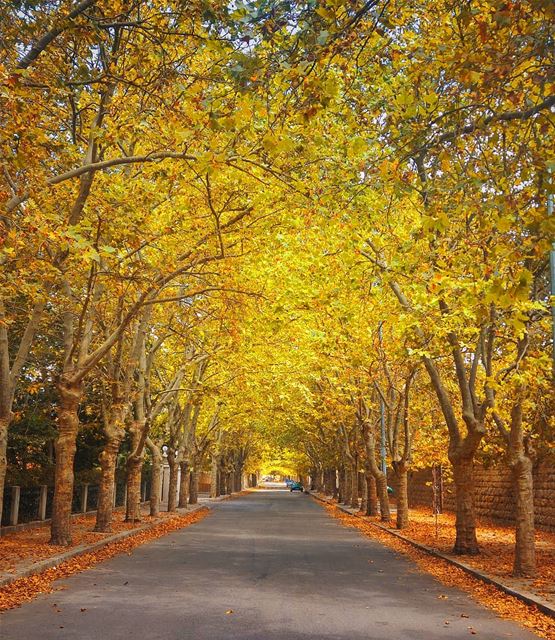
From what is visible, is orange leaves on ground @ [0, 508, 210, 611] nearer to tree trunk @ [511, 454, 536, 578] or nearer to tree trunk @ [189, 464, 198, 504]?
tree trunk @ [511, 454, 536, 578]

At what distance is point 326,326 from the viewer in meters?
22.7

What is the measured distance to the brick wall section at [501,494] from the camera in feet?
80.0

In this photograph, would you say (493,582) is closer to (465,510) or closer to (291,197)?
(465,510)

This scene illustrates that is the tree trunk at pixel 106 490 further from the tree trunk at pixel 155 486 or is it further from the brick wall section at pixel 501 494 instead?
the brick wall section at pixel 501 494

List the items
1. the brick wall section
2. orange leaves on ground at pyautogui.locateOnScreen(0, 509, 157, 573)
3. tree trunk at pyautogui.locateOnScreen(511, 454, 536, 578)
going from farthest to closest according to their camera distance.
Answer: the brick wall section < orange leaves on ground at pyautogui.locateOnScreen(0, 509, 157, 573) < tree trunk at pyautogui.locateOnScreen(511, 454, 536, 578)

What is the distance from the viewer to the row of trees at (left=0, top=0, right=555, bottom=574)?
7000 millimetres

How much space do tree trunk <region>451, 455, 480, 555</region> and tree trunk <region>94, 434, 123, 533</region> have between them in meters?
9.39

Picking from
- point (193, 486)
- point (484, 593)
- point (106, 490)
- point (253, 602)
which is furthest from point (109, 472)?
point (193, 486)

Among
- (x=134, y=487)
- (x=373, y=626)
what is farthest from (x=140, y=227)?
(x=134, y=487)

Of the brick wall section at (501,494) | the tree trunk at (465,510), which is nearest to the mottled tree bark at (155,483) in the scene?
the brick wall section at (501,494)

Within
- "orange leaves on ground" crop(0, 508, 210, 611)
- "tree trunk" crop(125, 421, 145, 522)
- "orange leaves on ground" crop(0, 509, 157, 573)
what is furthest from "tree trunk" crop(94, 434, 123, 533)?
"tree trunk" crop(125, 421, 145, 522)

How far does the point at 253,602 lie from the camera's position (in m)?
9.84

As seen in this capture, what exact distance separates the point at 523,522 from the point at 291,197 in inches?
275

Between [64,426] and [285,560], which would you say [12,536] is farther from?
[285,560]
